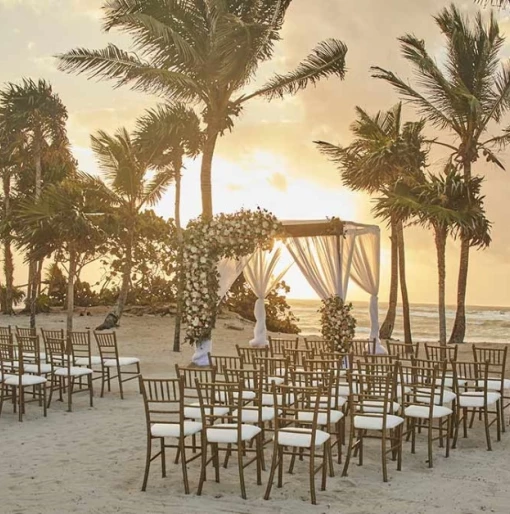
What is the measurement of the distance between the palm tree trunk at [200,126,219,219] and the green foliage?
575 centimetres

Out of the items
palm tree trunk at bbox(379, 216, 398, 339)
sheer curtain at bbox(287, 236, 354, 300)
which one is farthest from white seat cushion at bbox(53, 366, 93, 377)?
palm tree trunk at bbox(379, 216, 398, 339)

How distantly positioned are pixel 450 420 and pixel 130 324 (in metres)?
16.1

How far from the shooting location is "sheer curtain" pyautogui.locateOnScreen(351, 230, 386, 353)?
13.8m

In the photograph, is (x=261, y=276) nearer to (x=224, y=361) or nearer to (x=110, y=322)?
(x=224, y=361)

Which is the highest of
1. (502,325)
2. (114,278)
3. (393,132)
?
(393,132)

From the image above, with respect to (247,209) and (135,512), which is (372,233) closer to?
(247,209)

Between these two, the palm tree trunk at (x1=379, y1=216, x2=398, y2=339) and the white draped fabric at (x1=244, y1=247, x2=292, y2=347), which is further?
the palm tree trunk at (x1=379, y1=216, x2=398, y2=339)

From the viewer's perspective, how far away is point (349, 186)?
21.2m

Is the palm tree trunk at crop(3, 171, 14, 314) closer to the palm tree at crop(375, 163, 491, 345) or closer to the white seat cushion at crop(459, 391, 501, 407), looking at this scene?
the palm tree at crop(375, 163, 491, 345)

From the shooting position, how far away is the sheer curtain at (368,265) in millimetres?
13758

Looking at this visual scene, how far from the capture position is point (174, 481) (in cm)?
591

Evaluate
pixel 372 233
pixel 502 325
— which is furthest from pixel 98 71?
pixel 502 325

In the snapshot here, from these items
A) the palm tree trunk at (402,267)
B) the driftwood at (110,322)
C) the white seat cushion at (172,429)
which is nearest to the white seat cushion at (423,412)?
the white seat cushion at (172,429)

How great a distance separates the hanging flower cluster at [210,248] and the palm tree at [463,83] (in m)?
7.97
